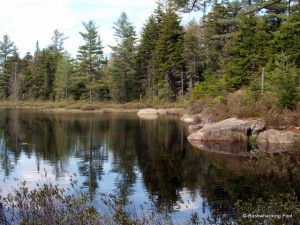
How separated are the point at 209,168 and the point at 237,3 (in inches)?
1290

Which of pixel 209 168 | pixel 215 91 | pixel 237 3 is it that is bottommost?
pixel 209 168

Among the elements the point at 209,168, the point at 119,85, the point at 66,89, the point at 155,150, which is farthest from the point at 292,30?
the point at 66,89

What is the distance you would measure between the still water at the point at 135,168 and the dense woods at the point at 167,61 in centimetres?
1114

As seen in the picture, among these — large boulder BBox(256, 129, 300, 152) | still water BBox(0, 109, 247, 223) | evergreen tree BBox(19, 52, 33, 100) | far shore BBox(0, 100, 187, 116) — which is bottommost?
still water BBox(0, 109, 247, 223)

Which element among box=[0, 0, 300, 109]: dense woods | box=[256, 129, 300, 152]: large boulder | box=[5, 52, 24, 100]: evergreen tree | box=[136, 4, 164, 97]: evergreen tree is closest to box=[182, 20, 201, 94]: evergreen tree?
box=[0, 0, 300, 109]: dense woods

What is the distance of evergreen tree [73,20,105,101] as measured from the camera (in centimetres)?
6369

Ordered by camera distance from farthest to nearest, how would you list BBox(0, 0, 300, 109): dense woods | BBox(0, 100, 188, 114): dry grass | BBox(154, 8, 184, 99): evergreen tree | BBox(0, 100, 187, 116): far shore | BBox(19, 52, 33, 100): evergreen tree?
BBox(19, 52, 33, 100): evergreen tree < BBox(154, 8, 184, 99): evergreen tree < BBox(0, 100, 188, 114): dry grass < BBox(0, 100, 187, 116): far shore < BBox(0, 0, 300, 109): dense woods

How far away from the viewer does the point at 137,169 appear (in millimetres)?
15141

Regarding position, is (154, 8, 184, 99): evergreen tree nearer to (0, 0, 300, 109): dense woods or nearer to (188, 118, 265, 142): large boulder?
(0, 0, 300, 109): dense woods

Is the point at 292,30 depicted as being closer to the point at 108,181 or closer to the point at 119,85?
the point at 108,181

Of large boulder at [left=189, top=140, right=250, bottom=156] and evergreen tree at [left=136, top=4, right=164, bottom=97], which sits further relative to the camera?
evergreen tree at [left=136, top=4, right=164, bottom=97]

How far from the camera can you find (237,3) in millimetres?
43281

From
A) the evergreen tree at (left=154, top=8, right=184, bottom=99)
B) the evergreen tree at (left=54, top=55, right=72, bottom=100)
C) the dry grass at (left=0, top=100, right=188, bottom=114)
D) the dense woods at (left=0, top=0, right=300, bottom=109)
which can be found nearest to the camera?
the dense woods at (left=0, top=0, right=300, bottom=109)

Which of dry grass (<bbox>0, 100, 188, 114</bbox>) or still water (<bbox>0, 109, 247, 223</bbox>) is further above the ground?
dry grass (<bbox>0, 100, 188, 114</bbox>)
